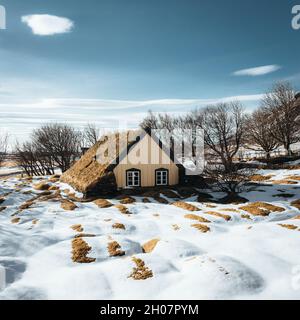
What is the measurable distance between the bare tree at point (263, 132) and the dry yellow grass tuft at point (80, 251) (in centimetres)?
4387

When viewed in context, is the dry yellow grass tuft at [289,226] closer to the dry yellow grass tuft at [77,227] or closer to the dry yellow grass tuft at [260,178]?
the dry yellow grass tuft at [77,227]

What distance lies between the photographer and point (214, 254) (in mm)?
10523

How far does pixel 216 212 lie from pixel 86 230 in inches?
359

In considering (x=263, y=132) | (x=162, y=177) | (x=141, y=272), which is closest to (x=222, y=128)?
A: (x=263, y=132)

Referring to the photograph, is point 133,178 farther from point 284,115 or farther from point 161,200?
point 284,115

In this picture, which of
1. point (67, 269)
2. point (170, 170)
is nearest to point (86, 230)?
point (67, 269)

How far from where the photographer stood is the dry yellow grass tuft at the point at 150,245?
11.7 metres

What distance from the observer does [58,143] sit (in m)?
51.8

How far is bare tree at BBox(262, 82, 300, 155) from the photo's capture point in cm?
4550

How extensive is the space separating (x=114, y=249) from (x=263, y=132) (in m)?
44.6
